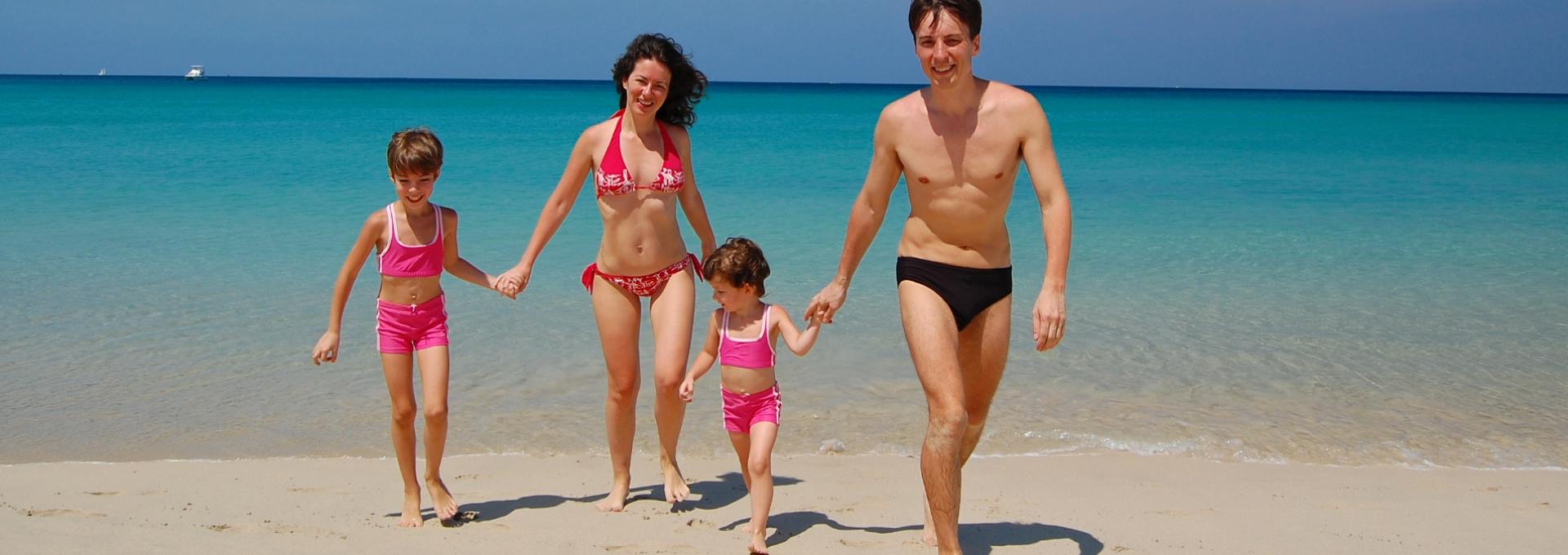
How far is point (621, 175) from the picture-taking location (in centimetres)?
518

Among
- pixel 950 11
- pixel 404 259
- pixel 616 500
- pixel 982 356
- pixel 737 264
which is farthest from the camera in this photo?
pixel 616 500

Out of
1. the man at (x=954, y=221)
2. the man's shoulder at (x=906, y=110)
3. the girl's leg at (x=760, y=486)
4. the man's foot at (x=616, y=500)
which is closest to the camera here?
the man at (x=954, y=221)

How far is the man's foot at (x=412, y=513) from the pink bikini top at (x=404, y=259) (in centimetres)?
84

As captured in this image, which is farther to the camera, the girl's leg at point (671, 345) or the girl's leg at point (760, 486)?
the girl's leg at point (671, 345)

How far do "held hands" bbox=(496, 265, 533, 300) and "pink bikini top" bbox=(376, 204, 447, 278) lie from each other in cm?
26

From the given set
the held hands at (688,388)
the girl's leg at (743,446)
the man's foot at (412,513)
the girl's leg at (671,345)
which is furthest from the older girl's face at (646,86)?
the man's foot at (412,513)

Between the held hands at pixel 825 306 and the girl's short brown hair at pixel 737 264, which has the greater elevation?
the girl's short brown hair at pixel 737 264

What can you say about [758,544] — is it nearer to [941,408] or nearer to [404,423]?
[941,408]

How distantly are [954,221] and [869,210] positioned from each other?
32cm

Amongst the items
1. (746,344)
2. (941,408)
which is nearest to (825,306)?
(746,344)

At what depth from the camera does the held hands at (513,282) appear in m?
5.14

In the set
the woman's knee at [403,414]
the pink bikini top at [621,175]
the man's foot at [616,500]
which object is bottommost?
the man's foot at [616,500]

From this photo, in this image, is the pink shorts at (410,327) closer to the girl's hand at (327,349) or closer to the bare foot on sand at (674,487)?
the girl's hand at (327,349)

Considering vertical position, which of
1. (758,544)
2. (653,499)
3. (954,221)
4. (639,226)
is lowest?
(653,499)
